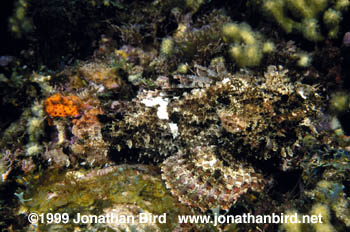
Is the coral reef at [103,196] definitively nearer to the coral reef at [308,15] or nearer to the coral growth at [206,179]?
the coral growth at [206,179]

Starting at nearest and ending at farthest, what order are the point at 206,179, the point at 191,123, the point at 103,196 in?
the point at 103,196, the point at 206,179, the point at 191,123

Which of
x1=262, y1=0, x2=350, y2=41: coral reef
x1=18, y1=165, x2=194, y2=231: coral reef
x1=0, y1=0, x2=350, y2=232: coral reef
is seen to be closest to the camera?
x1=18, y1=165, x2=194, y2=231: coral reef

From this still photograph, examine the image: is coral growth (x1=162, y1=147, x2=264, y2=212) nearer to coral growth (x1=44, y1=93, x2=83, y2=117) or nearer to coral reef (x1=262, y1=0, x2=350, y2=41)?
coral growth (x1=44, y1=93, x2=83, y2=117)

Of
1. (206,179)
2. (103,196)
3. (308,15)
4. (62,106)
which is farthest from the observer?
(308,15)

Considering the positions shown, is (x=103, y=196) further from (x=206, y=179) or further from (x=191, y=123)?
(x=191, y=123)

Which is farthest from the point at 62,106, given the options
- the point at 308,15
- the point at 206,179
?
the point at 308,15

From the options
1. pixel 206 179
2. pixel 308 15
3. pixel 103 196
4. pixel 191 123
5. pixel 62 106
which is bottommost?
pixel 103 196

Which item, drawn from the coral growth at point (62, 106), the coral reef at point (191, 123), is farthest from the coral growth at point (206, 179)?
the coral growth at point (62, 106)

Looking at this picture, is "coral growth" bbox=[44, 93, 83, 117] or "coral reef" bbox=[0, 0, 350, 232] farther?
"coral growth" bbox=[44, 93, 83, 117]

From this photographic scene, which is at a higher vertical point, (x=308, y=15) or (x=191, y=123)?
(x=308, y=15)

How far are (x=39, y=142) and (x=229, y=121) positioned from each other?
11.6 feet

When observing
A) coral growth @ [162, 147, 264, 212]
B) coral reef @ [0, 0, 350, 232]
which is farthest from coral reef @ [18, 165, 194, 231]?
coral growth @ [162, 147, 264, 212]

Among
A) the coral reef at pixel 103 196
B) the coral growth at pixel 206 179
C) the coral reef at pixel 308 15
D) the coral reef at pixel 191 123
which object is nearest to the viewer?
the coral reef at pixel 103 196

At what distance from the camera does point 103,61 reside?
16.8 feet
